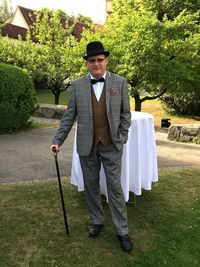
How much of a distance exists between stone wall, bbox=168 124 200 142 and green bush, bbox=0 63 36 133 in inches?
170

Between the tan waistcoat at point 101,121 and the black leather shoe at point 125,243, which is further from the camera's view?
the black leather shoe at point 125,243

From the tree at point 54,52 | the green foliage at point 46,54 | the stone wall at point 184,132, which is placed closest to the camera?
the stone wall at point 184,132

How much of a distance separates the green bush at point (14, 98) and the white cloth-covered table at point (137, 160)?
5.73 m

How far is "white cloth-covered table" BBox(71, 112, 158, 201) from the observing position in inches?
193

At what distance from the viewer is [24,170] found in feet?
22.7

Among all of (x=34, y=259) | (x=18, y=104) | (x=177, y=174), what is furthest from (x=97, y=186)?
(x=18, y=104)

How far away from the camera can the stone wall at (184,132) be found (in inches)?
411

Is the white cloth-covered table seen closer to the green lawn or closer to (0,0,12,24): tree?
the green lawn

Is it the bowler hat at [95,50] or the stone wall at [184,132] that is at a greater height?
the bowler hat at [95,50]

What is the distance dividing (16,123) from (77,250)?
7431 mm

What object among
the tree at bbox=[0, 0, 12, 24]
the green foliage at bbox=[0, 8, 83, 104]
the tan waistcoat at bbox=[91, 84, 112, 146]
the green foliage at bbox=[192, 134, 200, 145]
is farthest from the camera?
the tree at bbox=[0, 0, 12, 24]

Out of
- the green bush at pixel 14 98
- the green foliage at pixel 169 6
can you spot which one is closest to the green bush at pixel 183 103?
the green foliage at pixel 169 6

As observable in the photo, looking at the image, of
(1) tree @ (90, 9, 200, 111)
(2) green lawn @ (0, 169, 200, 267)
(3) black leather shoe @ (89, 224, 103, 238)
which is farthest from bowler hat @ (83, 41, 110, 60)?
(1) tree @ (90, 9, 200, 111)

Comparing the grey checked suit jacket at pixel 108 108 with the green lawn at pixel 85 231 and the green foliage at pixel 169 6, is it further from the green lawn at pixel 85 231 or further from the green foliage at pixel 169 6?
the green foliage at pixel 169 6
